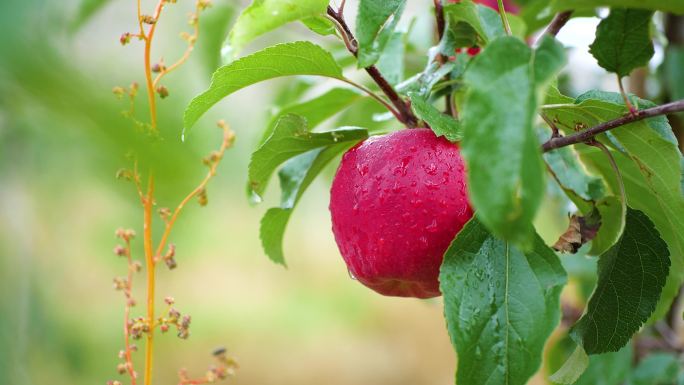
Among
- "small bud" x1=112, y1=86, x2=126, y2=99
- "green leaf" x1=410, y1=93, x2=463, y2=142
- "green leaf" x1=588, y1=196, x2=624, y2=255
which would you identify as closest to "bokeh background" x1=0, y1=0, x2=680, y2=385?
"small bud" x1=112, y1=86, x2=126, y2=99

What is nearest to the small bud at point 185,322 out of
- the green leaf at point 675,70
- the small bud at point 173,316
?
the small bud at point 173,316

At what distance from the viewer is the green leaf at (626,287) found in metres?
0.42

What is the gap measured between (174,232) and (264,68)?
0.18 metres

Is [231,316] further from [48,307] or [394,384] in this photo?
[48,307]

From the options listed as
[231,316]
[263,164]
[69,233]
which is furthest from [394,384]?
[263,164]

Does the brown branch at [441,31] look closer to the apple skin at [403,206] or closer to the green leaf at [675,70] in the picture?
the apple skin at [403,206]

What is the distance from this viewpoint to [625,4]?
0.40m

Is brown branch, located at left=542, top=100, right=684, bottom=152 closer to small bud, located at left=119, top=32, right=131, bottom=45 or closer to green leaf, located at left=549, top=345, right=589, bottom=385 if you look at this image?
green leaf, located at left=549, top=345, right=589, bottom=385

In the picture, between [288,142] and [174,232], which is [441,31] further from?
[174,232]

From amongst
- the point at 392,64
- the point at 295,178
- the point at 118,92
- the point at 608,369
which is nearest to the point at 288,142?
the point at 295,178

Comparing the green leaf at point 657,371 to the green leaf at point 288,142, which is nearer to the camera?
the green leaf at point 288,142

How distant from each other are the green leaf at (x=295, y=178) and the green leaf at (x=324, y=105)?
62 mm

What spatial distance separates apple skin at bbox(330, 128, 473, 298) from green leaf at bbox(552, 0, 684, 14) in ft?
0.32

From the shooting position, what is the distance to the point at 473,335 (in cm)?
38
